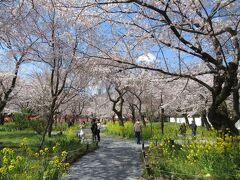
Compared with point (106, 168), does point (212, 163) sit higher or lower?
higher

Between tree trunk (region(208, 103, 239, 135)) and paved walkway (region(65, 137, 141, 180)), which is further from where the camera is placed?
paved walkway (region(65, 137, 141, 180))

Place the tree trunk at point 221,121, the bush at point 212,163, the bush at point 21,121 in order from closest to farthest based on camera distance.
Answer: the bush at point 212,163 < the tree trunk at point 221,121 < the bush at point 21,121

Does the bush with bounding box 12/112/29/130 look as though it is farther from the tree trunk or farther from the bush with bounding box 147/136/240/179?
the tree trunk

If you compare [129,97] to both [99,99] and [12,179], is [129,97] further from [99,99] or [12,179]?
[12,179]

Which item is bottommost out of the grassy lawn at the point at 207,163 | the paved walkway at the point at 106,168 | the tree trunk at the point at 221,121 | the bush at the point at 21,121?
the paved walkway at the point at 106,168

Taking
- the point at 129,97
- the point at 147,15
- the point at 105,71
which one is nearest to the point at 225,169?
the point at 147,15

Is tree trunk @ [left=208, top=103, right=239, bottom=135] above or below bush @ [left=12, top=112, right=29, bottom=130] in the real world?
below

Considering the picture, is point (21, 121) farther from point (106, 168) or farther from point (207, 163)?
point (207, 163)

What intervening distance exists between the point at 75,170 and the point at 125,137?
1620 centimetres

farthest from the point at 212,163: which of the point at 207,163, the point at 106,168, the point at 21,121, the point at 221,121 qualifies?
the point at 21,121

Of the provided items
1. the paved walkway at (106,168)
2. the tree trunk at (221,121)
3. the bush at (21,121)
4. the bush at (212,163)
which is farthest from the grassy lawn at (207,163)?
the bush at (21,121)

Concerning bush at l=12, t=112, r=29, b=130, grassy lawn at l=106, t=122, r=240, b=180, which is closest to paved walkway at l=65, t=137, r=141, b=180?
grassy lawn at l=106, t=122, r=240, b=180

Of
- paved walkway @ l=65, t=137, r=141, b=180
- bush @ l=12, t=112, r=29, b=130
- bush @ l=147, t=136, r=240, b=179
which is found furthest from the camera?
bush @ l=12, t=112, r=29, b=130

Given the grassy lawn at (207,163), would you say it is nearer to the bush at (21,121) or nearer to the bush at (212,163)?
the bush at (212,163)
